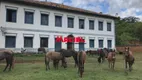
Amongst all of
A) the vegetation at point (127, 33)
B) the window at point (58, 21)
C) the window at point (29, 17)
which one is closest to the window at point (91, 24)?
the window at point (58, 21)

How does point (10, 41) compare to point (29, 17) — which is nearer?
point (10, 41)

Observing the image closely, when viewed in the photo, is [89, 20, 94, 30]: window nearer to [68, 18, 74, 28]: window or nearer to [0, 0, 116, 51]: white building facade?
[0, 0, 116, 51]: white building facade

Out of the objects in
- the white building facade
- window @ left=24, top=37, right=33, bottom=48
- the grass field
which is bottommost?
the grass field

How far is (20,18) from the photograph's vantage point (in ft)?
100

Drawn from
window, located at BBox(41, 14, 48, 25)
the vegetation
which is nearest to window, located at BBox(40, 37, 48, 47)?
window, located at BBox(41, 14, 48, 25)

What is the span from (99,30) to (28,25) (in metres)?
16.0

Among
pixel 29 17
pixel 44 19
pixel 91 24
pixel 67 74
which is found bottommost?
pixel 67 74

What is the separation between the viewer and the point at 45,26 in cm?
3362

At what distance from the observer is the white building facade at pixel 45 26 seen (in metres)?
29.6

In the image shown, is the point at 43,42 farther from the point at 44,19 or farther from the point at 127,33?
the point at 127,33

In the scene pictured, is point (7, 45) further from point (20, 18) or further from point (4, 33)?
point (20, 18)

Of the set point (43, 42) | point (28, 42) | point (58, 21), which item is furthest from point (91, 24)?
point (28, 42)

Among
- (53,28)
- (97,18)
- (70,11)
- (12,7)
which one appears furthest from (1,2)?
(97,18)

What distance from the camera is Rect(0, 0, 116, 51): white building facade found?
97.0 feet
